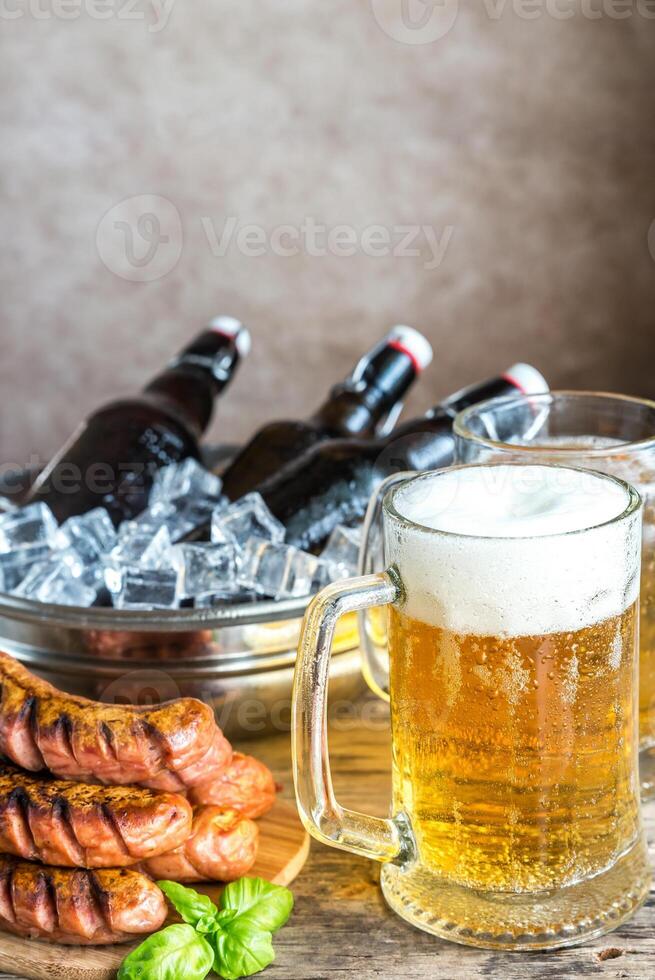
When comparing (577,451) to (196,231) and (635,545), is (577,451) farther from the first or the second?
(196,231)

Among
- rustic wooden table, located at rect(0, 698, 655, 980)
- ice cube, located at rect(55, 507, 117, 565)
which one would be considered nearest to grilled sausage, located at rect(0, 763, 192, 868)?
rustic wooden table, located at rect(0, 698, 655, 980)

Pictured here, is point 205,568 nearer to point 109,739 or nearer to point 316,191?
point 109,739

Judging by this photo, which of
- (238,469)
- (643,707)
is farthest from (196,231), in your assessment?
(643,707)

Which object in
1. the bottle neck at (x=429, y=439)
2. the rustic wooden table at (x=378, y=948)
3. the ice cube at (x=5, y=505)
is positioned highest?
the bottle neck at (x=429, y=439)

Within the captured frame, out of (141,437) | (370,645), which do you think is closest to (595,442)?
(370,645)

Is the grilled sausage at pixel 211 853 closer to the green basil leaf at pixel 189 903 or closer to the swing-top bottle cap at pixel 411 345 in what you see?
the green basil leaf at pixel 189 903

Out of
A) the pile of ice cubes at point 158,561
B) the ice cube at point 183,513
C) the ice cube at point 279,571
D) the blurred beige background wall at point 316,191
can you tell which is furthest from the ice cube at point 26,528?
the blurred beige background wall at point 316,191

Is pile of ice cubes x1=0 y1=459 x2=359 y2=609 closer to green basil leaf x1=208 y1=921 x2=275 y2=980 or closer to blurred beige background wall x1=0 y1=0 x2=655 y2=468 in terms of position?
green basil leaf x1=208 y1=921 x2=275 y2=980
